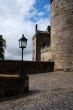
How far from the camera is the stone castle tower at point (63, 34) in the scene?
85.9ft

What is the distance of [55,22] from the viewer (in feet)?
91.4

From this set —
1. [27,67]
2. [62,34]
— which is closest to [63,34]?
[62,34]

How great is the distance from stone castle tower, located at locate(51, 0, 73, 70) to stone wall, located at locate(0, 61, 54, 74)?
2.99 feet

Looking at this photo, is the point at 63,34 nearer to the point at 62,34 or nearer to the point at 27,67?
the point at 62,34

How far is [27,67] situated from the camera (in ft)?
85.8

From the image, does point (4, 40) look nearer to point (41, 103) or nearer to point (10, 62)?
point (10, 62)

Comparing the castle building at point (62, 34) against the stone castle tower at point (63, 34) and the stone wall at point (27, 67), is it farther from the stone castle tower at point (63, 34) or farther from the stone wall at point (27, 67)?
the stone wall at point (27, 67)

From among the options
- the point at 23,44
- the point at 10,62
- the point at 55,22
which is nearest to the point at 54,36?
the point at 55,22

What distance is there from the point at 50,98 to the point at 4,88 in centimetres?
277

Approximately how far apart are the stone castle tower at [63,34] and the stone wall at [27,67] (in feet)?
2.99

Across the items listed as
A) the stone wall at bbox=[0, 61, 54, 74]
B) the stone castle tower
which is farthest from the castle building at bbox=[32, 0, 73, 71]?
the stone wall at bbox=[0, 61, 54, 74]

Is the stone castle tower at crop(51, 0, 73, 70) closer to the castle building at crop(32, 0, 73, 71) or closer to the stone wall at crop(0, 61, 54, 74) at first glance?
the castle building at crop(32, 0, 73, 71)

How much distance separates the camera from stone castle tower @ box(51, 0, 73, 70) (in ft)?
85.9

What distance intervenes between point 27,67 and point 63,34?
13.7 feet
